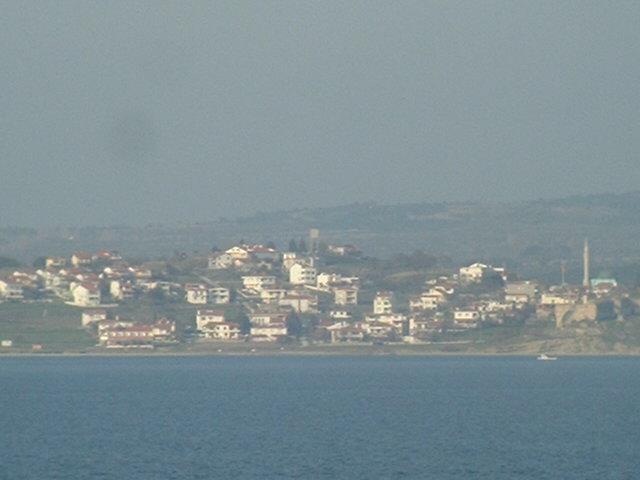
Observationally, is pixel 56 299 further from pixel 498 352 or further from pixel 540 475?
pixel 540 475

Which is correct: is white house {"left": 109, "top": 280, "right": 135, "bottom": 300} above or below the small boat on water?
above

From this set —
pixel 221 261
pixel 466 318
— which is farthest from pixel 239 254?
pixel 466 318

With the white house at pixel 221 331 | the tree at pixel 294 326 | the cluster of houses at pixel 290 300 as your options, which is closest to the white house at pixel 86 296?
the cluster of houses at pixel 290 300

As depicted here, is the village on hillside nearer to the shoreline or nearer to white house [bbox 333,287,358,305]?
white house [bbox 333,287,358,305]

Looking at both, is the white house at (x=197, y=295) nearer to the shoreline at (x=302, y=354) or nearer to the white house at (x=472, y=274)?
the shoreline at (x=302, y=354)

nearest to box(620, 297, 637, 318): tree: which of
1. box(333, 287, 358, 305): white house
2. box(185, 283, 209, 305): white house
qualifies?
box(333, 287, 358, 305): white house

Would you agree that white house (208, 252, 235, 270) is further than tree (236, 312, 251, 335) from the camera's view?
Yes

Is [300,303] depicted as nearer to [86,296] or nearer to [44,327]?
[86,296]
